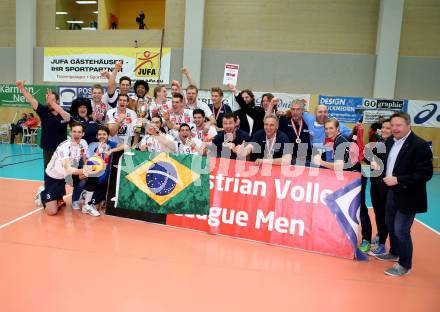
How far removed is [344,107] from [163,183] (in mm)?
10036

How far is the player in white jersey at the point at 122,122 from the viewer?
6.04 m

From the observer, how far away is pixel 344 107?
13492mm

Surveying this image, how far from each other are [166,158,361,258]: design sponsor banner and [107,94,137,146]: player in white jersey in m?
1.87

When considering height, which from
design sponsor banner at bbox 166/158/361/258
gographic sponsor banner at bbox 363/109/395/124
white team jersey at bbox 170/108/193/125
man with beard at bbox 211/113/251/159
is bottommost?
design sponsor banner at bbox 166/158/361/258

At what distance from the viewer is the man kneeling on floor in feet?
18.4

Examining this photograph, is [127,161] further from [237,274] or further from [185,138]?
[237,274]

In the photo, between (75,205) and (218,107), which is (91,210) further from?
(218,107)

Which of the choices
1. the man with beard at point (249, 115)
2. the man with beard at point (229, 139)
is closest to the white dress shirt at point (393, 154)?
the man with beard at point (229, 139)

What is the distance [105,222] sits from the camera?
5.58 m

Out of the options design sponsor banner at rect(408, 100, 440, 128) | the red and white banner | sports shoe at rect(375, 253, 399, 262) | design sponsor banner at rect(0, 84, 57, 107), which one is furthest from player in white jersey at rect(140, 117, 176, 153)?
design sponsor banner at rect(0, 84, 57, 107)

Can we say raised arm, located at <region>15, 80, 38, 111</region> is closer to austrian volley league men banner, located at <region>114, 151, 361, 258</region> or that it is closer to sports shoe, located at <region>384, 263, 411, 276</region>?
austrian volley league men banner, located at <region>114, 151, 361, 258</region>

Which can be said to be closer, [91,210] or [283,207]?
[283,207]

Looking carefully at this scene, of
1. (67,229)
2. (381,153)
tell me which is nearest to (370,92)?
Answer: (381,153)

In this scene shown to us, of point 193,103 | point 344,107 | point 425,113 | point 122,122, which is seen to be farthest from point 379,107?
point 122,122
